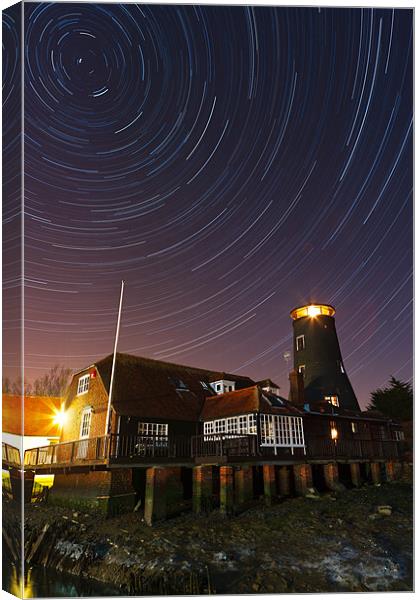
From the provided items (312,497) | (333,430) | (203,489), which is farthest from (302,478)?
(333,430)

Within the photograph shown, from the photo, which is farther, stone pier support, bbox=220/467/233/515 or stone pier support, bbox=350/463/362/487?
stone pier support, bbox=350/463/362/487

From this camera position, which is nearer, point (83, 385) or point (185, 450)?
point (185, 450)

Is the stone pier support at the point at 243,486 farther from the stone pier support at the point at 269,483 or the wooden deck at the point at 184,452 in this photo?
the stone pier support at the point at 269,483

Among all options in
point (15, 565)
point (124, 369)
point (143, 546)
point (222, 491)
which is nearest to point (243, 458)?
point (222, 491)

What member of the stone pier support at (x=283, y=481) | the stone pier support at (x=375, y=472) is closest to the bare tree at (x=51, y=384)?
the stone pier support at (x=283, y=481)

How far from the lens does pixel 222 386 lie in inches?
863

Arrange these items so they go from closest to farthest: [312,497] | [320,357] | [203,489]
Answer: [203,489] < [312,497] < [320,357]

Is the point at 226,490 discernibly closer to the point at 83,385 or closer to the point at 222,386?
the point at 83,385

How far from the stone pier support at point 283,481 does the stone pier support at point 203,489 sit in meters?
3.18

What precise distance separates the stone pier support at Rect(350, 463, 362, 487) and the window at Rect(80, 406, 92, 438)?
10.3 meters

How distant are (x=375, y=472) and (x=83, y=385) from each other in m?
12.3

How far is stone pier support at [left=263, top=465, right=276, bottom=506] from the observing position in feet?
48.7

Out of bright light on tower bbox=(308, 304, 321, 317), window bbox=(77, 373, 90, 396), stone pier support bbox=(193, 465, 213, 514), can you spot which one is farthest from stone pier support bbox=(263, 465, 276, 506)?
bright light on tower bbox=(308, 304, 321, 317)

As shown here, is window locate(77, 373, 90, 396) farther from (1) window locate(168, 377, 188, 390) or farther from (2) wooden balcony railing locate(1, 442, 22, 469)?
(2) wooden balcony railing locate(1, 442, 22, 469)
